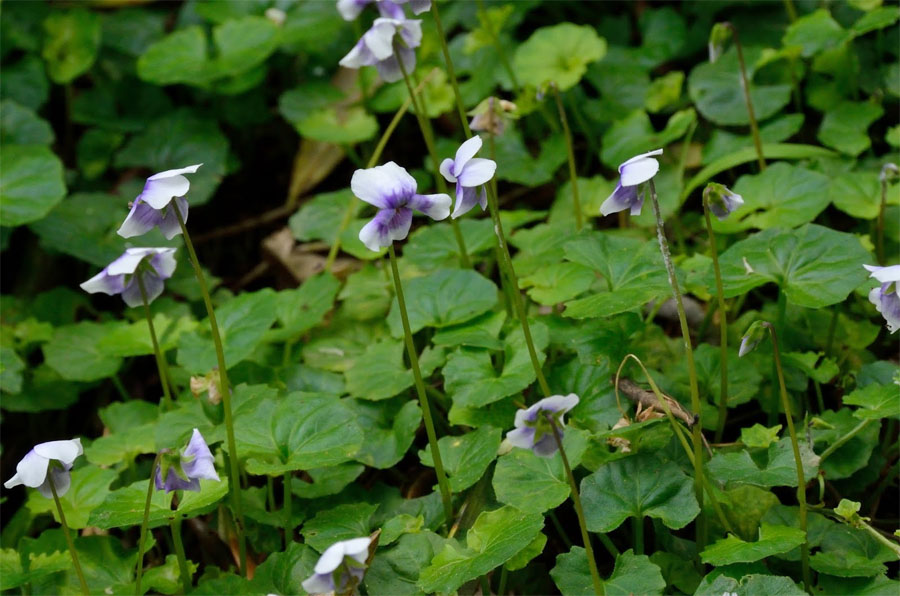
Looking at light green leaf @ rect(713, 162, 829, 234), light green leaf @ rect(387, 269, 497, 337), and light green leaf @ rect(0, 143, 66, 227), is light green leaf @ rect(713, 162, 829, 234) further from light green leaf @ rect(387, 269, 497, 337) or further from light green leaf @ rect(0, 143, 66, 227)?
light green leaf @ rect(0, 143, 66, 227)

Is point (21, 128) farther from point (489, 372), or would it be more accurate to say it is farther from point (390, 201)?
point (390, 201)

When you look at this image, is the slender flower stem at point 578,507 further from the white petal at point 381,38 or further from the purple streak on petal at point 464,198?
the white petal at point 381,38

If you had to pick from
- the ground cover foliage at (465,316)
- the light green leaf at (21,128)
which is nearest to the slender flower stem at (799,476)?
the ground cover foliage at (465,316)

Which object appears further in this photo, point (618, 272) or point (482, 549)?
point (618, 272)

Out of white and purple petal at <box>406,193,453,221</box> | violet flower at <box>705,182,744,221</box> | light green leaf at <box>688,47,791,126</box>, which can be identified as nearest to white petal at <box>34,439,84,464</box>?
white and purple petal at <box>406,193,453,221</box>

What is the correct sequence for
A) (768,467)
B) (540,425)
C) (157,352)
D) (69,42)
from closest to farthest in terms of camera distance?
(540,425), (768,467), (157,352), (69,42)

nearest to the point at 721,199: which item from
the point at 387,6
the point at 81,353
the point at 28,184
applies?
the point at 387,6

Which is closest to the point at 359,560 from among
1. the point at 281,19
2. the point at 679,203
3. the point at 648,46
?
the point at 679,203
